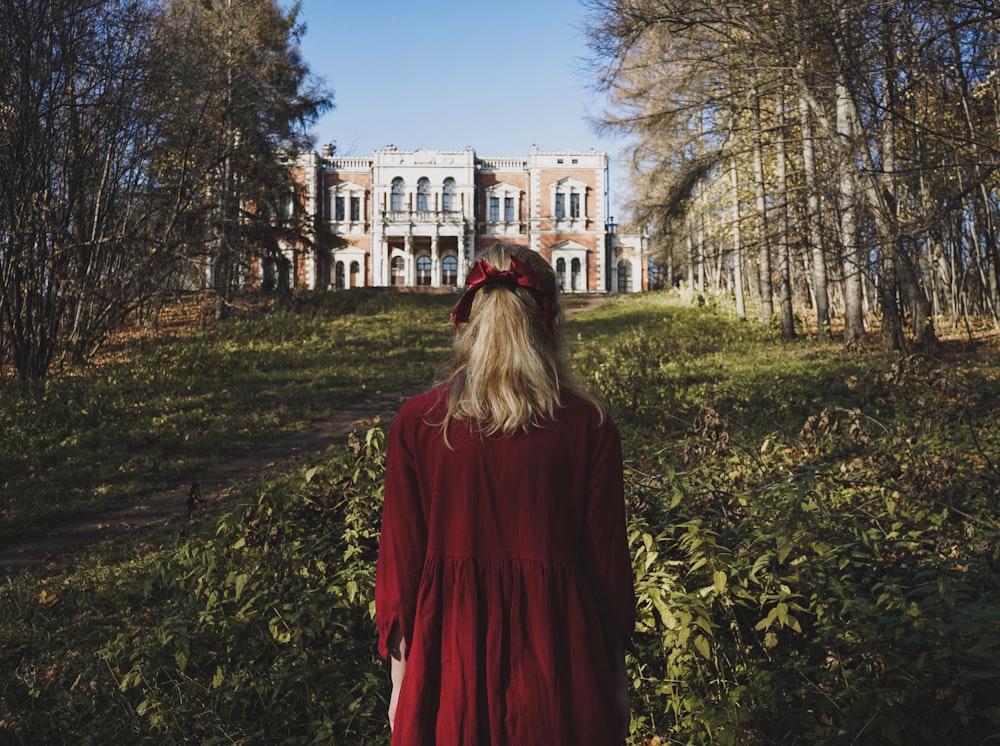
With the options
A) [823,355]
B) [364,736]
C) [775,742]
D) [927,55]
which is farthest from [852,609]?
[823,355]

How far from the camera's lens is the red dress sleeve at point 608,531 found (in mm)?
2107

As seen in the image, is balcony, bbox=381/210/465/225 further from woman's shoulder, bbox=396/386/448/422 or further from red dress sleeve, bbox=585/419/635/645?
red dress sleeve, bbox=585/419/635/645

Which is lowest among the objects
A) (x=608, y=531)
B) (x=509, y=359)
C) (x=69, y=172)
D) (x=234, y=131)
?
(x=608, y=531)

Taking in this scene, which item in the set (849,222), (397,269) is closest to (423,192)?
(397,269)

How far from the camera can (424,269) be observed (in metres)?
57.6

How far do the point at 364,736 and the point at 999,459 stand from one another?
6.30m

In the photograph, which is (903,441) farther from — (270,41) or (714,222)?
(270,41)

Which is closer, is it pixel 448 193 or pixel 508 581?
pixel 508 581

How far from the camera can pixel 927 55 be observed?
9102mm

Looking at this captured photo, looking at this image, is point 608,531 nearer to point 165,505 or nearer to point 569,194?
point 165,505

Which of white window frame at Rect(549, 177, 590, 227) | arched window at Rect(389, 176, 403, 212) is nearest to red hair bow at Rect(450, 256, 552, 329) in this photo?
arched window at Rect(389, 176, 403, 212)

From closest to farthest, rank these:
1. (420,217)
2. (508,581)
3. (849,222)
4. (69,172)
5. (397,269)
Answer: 1. (508,581)
2. (849,222)
3. (69,172)
4. (420,217)
5. (397,269)

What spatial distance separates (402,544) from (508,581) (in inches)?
12.0

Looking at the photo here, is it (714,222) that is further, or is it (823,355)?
(714,222)
